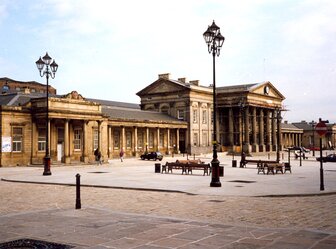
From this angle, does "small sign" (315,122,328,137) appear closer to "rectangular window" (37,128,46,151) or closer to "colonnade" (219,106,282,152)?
"rectangular window" (37,128,46,151)

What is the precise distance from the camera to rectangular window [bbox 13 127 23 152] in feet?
137

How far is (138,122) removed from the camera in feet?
202

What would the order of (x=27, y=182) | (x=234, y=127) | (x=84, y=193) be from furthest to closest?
(x=234, y=127)
(x=27, y=182)
(x=84, y=193)

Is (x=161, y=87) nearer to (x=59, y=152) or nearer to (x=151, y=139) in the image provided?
(x=151, y=139)

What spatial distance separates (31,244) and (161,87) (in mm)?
72159

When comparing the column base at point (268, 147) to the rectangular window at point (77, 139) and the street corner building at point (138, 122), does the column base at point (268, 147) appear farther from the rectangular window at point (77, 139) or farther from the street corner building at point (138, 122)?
the rectangular window at point (77, 139)

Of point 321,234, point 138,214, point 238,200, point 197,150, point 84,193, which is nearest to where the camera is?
point 321,234

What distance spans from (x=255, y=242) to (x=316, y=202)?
719 centimetres

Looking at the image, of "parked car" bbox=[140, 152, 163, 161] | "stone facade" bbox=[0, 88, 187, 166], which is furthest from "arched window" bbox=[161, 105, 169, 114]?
"parked car" bbox=[140, 152, 163, 161]

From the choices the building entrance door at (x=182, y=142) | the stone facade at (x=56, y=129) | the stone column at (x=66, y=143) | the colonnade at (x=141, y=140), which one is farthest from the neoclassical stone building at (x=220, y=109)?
the stone column at (x=66, y=143)

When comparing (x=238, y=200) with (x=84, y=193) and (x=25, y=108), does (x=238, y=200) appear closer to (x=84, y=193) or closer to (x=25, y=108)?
(x=84, y=193)

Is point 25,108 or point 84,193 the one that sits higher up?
point 25,108

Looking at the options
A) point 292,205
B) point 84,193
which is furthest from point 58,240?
point 84,193

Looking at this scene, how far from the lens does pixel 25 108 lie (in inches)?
1672
